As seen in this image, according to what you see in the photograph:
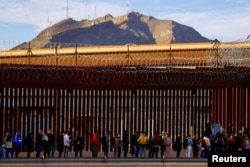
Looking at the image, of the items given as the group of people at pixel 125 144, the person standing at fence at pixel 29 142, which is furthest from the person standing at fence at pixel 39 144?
the person standing at fence at pixel 29 142

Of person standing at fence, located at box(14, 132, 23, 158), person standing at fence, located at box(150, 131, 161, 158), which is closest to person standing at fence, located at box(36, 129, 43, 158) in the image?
person standing at fence, located at box(14, 132, 23, 158)

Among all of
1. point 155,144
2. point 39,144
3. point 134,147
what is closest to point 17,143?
point 39,144

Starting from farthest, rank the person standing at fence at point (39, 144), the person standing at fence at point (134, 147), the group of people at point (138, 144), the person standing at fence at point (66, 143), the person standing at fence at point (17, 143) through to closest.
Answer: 1. the person standing at fence at point (134, 147)
2. the group of people at point (138, 144)
3. the person standing at fence at point (66, 143)
4. the person standing at fence at point (17, 143)
5. the person standing at fence at point (39, 144)

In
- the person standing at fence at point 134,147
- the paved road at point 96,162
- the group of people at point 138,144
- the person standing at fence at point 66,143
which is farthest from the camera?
the person standing at fence at point 134,147

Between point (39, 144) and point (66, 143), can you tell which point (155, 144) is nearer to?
point (66, 143)

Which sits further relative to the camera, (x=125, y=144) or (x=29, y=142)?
→ (x=125, y=144)

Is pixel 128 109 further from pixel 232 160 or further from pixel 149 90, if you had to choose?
pixel 232 160

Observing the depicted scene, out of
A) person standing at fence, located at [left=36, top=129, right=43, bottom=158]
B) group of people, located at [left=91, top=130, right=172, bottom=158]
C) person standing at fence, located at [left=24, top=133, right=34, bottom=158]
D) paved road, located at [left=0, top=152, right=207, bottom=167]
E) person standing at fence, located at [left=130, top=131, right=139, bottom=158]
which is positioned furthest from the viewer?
person standing at fence, located at [left=130, top=131, right=139, bottom=158]

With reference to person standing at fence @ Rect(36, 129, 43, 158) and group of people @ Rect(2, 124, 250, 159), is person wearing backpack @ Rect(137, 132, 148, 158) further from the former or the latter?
person standing at fence @ Rect(36, 129, 43, 158)

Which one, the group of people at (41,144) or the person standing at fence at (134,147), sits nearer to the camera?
the group of people at (41,144)

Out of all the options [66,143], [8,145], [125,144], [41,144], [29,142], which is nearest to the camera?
[8,145]

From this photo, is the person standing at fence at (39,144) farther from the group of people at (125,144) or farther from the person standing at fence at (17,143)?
the person standing at fence at (17,143)

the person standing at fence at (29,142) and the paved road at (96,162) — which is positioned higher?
the person standing at fence at (29,142)

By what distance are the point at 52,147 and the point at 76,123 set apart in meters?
3.04
